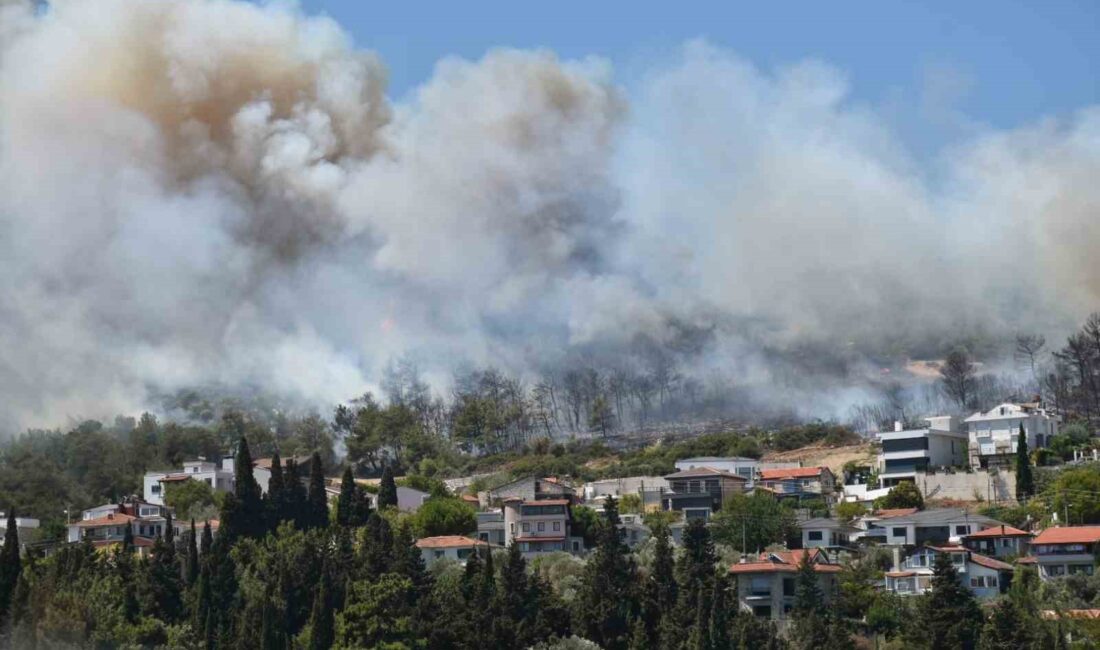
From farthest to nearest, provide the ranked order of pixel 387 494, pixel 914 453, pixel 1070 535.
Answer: pixel 914 453 → pixel 387 494 → pixel 1070 535

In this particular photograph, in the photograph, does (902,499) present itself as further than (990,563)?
Yes

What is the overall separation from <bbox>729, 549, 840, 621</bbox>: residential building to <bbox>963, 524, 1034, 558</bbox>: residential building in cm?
515

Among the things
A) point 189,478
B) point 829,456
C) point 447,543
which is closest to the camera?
point 447,543

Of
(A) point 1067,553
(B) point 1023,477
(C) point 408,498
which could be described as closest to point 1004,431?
(B) point 1023,477

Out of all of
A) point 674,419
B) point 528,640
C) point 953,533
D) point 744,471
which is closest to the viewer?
point 528,640

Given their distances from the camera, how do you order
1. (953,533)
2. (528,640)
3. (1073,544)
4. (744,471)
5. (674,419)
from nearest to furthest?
(528,640), (1073,544), (953,533), (744,471), (674,419)

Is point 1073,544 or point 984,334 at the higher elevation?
point 984,334

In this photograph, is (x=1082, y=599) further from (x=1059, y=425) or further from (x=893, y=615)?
(x=1059, y=425)

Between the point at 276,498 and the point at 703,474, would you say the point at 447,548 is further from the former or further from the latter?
the point at 703,474

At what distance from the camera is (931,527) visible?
6531 cm

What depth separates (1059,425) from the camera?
82.3m

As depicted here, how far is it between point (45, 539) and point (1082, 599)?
39.0 metres

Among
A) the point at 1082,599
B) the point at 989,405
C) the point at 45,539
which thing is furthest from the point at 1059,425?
the point at 45,539

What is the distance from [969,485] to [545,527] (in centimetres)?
1651
